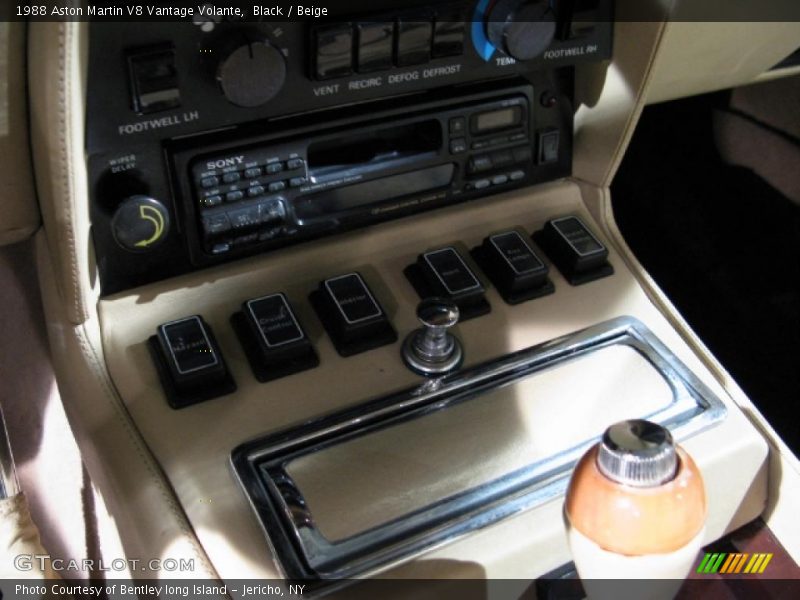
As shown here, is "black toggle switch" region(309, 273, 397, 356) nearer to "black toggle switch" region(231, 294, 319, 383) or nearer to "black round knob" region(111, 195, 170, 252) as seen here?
"black toggle switch" region(231, 294, 319, 383)

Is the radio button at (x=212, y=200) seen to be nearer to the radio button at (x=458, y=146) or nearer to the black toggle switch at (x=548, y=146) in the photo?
the radio button at (x=458, y=146)

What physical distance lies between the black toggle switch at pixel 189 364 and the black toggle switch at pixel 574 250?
1.21 feet

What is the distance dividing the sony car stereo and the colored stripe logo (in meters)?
0.43

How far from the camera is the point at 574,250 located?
0.88 meters

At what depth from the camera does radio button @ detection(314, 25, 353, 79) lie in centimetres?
72

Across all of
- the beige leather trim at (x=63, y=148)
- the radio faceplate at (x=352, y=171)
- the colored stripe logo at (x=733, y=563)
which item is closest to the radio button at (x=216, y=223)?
the radio faceplate at (x=352, y=171)

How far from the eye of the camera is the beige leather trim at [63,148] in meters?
0.59

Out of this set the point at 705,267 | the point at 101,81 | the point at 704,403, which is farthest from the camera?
the point at 705,267

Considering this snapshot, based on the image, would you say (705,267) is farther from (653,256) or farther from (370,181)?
(370,181)

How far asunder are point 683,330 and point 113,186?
56 cm

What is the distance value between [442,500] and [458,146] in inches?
14.5

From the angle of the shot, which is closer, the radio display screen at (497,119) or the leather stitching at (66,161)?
the leather stitching at (66,161)

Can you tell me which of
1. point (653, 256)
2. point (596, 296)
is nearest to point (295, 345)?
point (596, 296)

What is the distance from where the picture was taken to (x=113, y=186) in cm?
74
